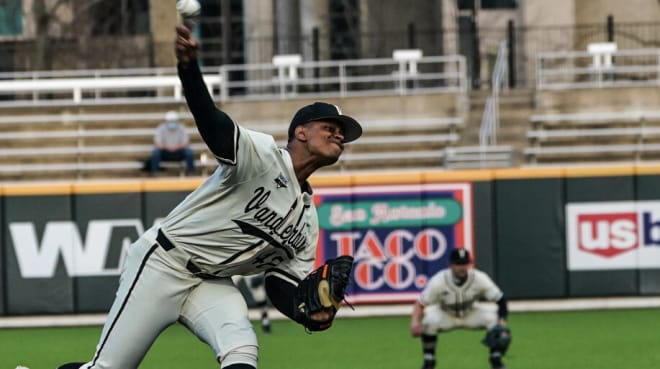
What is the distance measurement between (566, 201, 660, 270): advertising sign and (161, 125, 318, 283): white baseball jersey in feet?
37.0

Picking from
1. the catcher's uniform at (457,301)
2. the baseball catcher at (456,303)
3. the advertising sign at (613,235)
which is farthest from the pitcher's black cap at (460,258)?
the advertising sign at (613,235)

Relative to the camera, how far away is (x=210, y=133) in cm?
661

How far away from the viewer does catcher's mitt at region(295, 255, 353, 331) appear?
7.13 meters

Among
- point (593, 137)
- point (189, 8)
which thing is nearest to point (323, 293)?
point (189, 8)

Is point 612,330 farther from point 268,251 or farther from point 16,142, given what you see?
point 16,142

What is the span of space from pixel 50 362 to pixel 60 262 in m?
4.38

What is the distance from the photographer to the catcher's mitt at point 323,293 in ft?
23.4

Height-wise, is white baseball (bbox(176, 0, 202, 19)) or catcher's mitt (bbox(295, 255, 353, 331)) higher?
white baseball (bbox(176, 0, 202, 19))

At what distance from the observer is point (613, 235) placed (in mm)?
18250

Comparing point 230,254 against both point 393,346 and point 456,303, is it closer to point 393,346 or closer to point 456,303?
point 456,303

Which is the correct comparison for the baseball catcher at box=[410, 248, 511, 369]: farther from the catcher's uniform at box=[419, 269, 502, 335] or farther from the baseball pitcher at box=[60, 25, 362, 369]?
the baseball pitcher at box=[60, 25, 362, 369]

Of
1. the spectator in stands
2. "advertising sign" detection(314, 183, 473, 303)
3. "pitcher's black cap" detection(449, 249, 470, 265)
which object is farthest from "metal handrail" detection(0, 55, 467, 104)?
"pitcher's black cap" detection(449, 249, 470, 265)

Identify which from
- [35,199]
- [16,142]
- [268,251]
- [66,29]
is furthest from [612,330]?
[66,29]

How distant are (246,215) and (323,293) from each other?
1.82 ft
